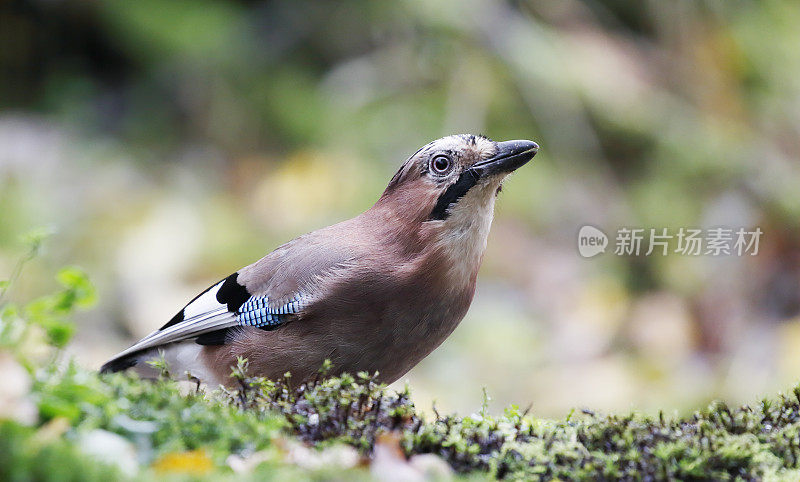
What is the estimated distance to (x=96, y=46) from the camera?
25.4 feet

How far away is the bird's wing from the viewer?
3.39 meters

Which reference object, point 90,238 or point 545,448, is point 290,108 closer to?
point 90,238

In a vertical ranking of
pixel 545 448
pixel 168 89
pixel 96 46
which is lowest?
pixel 545 448

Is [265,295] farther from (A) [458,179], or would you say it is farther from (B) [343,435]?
(B) [343,435]

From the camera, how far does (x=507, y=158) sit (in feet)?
11.1

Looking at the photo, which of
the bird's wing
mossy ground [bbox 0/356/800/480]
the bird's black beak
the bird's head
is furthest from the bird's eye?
mossy ground [bbox 0/356/800/480]

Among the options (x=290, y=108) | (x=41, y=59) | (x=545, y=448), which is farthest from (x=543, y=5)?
(x=545, y=448)

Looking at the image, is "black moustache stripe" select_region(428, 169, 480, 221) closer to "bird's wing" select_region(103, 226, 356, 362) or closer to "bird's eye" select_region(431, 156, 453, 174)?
"bird's eye" select_region(431, 156, 453, 174)

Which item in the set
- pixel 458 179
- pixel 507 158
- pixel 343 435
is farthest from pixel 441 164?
pixel 343 435

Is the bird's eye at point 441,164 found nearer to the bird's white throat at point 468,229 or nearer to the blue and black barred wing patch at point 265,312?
the bird's white throat at point 468,229

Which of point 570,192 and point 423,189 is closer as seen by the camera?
point 423,189

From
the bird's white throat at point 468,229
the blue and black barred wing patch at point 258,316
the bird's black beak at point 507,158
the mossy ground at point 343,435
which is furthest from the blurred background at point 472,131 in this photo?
the mossy ground at point 343,435

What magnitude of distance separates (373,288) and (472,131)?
12.8 ft

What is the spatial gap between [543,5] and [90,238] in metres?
4.35
